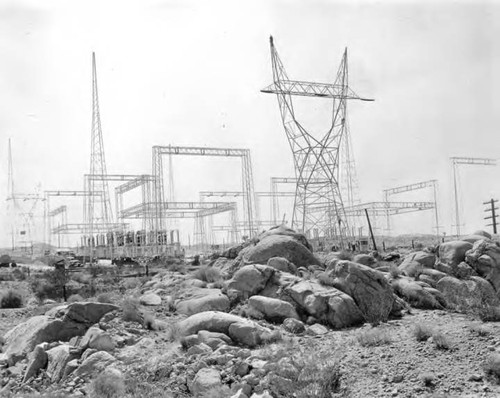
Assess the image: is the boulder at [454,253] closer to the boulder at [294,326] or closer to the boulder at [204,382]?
the boulder at [294,326]

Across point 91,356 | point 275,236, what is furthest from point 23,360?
point 275,236

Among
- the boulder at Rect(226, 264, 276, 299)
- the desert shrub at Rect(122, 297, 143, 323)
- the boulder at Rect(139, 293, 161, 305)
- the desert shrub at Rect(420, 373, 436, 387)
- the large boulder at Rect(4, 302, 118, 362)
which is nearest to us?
the desert shrub at Rect(420, 373, 436, 387)

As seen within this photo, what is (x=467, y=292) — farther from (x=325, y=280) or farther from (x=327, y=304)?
(x=327, y=304)

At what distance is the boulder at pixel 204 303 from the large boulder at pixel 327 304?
1.75 metres

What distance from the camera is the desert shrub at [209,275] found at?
2051 cm

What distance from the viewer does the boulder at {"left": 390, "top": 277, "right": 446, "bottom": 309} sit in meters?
16.4

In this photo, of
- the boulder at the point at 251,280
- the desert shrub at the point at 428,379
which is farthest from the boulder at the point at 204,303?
the desert shrub at the point at 428,379

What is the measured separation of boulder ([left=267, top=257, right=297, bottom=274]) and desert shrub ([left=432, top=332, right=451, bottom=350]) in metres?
7.36

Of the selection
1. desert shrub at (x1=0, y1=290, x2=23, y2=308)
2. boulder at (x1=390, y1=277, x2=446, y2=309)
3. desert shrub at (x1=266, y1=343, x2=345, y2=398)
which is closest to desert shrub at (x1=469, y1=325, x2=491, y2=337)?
desert shrub at (x1=266, y1=343, x2=345, y2=398)

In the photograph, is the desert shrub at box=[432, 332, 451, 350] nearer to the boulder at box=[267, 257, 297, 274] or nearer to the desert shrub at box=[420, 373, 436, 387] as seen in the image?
the desert shrub at box=[420, 373, 436, 387]

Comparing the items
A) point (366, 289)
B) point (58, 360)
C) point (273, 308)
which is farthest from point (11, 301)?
point (366, 289)

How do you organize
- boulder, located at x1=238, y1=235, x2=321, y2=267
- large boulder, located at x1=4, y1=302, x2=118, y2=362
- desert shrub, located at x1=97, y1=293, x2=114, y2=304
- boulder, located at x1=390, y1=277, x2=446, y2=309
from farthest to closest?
boulder, located at x1=238, y1=235, x2=321, y2=267 → desert shrub, located at x1=97, y1=293, x2=114, y2=304 → boulder, located at x1=390, y1=277, x2=446, y2=309 → large boulder, located at x1=4, y1=302, x2=118, y2=362

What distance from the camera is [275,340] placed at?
1295 centimetres

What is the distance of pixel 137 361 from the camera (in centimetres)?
1271
